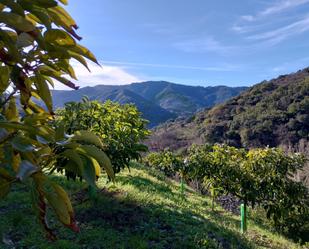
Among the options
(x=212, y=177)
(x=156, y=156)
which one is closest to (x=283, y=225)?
(x=212, y=177)

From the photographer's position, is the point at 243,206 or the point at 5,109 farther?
the point at 243,206

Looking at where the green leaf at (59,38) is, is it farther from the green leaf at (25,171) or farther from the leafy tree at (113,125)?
the leafy tree at (113,125)

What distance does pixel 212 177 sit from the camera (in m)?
8.75

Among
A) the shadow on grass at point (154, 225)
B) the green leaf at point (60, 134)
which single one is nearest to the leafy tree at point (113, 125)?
the shadow on grass at point (154, 225)

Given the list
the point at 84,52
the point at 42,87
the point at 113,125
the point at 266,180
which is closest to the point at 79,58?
the point at 84,52

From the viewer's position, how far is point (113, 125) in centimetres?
646

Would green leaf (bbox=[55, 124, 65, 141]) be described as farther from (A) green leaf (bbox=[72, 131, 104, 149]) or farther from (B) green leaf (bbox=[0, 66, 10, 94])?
(B) green leaf (bbox=[0, 66, 10, 94])

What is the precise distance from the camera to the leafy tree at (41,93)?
0.89 meters

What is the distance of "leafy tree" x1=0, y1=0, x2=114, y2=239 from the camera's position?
2.92 ft

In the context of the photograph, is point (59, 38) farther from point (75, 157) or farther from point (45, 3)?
point (75, 157)

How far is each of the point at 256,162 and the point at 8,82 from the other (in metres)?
7.15

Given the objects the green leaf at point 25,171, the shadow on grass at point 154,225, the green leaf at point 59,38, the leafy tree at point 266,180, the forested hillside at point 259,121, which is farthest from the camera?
the forested hillside at point 259,121

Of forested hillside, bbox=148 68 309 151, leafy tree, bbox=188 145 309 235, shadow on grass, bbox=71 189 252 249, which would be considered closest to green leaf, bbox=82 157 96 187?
shadow on grass, bbox=71 189 252 249

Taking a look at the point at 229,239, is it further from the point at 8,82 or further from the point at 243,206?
the point at 8,82
